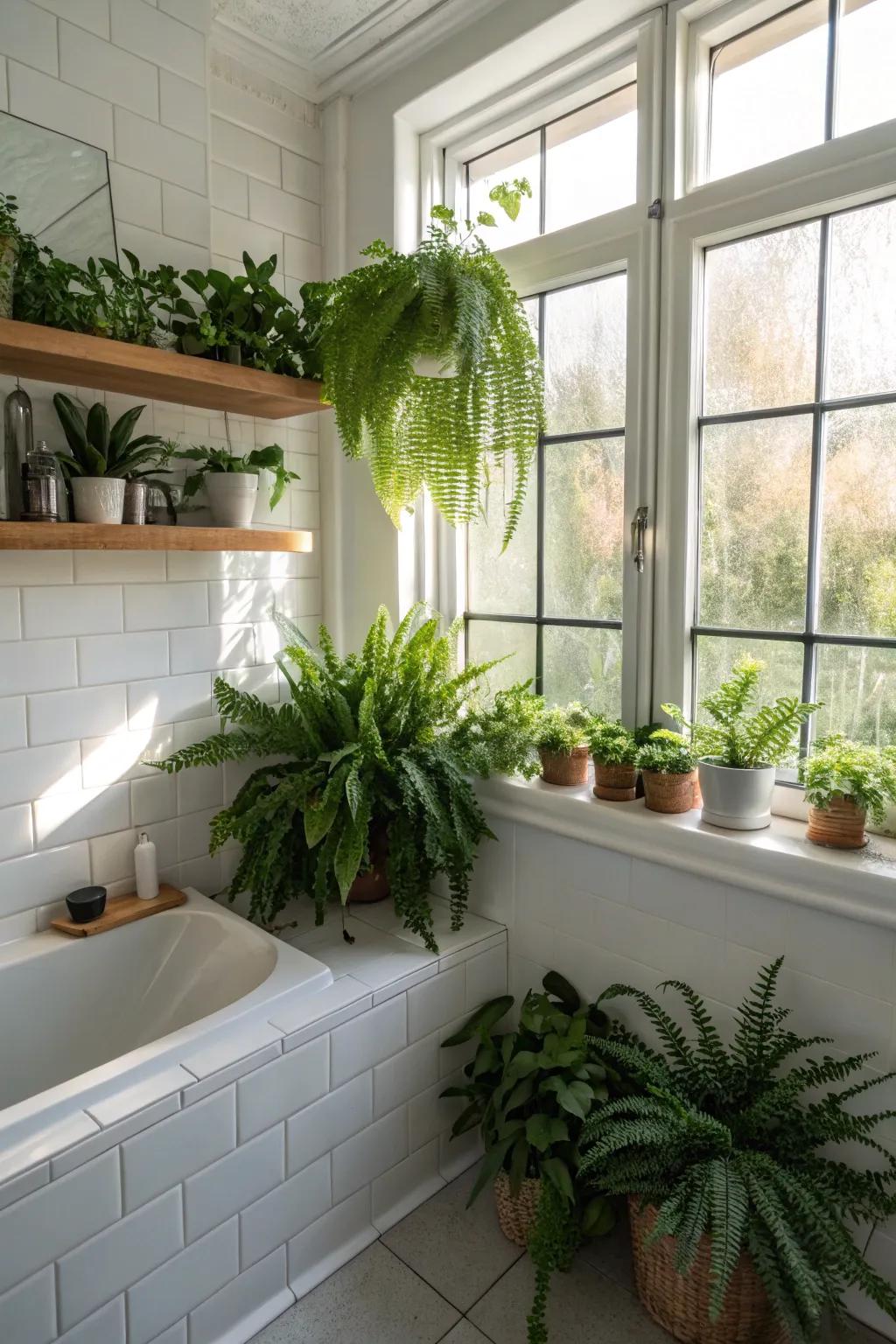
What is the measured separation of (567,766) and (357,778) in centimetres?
49

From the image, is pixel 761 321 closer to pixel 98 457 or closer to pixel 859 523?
pixel 859 523

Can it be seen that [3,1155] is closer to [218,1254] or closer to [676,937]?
[218,1254]

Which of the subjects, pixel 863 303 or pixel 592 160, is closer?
pixel 863 303

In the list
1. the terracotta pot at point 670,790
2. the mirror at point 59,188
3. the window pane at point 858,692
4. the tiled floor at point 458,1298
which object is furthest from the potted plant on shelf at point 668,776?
the mirror at point 59,188

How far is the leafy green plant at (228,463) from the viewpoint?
6.44 feet

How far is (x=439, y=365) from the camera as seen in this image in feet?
5.76

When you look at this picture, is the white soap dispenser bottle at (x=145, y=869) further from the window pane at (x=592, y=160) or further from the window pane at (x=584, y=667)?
the window pane at (x=592, y=160)

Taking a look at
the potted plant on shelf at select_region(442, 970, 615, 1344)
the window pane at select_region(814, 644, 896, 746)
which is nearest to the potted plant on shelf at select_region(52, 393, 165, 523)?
the potted plant on shelf at select_region(442, 970, 615, 1344)

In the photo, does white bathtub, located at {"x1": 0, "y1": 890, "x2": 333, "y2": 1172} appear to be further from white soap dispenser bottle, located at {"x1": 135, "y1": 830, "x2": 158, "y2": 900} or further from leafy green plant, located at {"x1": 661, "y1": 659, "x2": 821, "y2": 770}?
leafy green plant, located at {"x1": 661, "y1": 659, "x2": 821, "y2": 770}

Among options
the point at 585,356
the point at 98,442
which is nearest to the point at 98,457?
the point at 98,442

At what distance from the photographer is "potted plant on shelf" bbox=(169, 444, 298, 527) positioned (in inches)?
76.4

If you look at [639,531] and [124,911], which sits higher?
[639,531]

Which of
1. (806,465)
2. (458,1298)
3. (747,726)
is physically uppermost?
(806,465)

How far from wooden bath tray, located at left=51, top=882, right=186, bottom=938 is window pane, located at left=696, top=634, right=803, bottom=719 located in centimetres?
130
